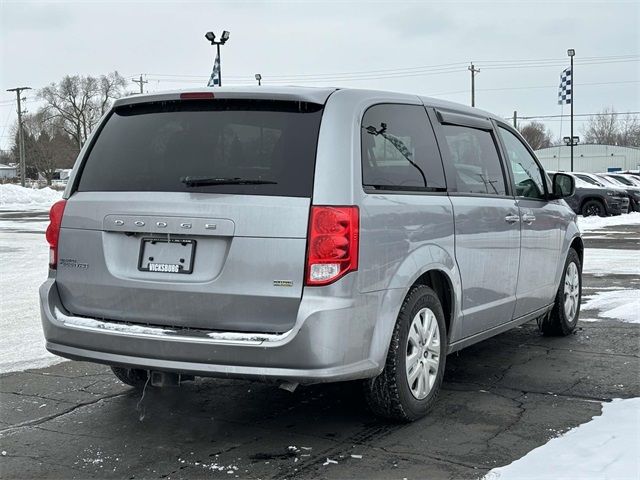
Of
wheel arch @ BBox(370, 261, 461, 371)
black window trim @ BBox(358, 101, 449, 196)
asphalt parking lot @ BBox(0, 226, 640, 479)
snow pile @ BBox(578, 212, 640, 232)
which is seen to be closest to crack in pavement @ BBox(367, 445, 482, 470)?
asphalt parking lot @ BBox(0, 226, 640, 479)

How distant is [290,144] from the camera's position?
4.06 metres

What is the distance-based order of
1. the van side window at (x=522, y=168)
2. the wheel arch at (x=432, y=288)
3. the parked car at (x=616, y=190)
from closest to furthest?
the wheel arch at (x=432, y=288) < the van side window at (x=522, y=168) < the parked car at (x=616, y=190)

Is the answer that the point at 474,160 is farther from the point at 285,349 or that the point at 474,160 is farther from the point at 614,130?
the point at 614,130

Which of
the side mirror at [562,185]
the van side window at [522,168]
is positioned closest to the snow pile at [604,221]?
the side mirror at [562,185]

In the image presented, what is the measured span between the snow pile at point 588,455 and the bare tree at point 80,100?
96.2 metres

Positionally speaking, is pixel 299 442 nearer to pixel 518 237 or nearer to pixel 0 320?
pixel 518 237

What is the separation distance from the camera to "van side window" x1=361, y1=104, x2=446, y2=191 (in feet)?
14.1

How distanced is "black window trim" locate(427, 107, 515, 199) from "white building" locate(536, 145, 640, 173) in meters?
106

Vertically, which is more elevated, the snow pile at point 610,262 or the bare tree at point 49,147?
the bare tree at point 49,147

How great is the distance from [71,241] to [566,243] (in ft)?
13.9

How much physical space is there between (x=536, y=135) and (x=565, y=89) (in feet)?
270

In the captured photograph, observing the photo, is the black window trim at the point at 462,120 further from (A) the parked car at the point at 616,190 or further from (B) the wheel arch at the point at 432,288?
(A) the parked car at the point at 616,190

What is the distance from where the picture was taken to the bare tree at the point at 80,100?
96.1 metres

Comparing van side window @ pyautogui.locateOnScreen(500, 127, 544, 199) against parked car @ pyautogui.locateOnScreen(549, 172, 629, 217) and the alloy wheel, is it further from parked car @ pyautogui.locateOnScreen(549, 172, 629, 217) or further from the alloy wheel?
parked car @ pyautogui.locateOnScreen(549, 172, 629, 217)
